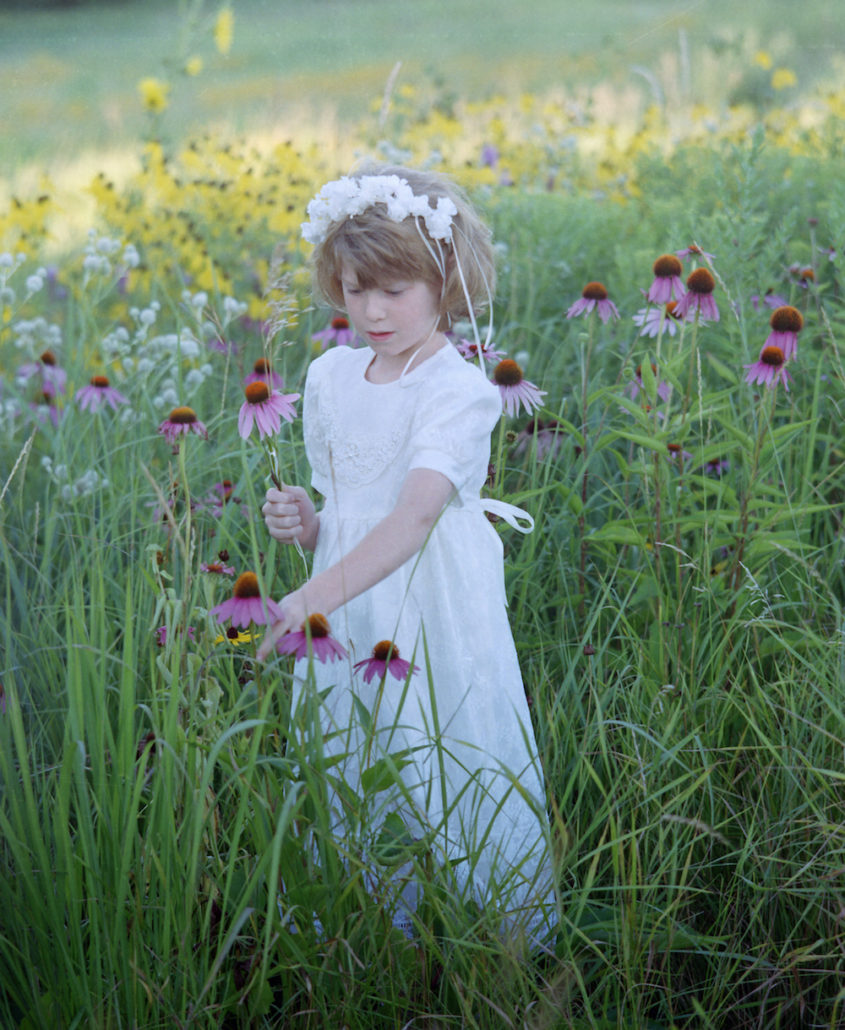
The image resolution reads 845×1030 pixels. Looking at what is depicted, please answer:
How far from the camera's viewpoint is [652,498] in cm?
221

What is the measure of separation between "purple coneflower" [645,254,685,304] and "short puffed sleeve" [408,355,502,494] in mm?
634

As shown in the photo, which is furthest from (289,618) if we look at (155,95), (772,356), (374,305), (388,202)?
(155,95)

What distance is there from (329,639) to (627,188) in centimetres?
493

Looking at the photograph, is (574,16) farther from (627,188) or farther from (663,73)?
(627,188)

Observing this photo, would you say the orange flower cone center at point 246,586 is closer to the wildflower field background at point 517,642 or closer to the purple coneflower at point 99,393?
the wildflower field background at point 517,642

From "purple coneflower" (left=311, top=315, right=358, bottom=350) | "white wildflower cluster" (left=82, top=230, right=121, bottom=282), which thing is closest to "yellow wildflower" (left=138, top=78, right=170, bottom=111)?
"white wildflower cluster" (left=82, top=230, right=121, bottom=282)

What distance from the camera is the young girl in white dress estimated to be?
165 centimetres

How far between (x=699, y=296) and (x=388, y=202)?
29.2 inches

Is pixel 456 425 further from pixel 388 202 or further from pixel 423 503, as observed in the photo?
pixel 388 202

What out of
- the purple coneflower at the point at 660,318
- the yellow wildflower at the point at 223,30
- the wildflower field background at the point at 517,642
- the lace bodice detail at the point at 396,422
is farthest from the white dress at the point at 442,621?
the yellow wildflower at the point at 223,30

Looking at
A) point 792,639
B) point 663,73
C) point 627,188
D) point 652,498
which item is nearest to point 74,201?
point 627,188

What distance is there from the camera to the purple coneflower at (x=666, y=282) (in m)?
2.15

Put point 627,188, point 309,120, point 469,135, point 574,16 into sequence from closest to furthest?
point 627,188 → point 469,135 → point 309,120 → point 574,16

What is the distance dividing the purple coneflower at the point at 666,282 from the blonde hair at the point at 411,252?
0.44 meters
